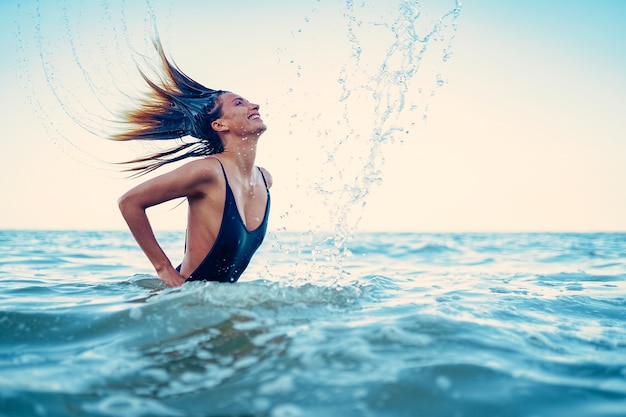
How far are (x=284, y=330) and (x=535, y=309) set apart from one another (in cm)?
203

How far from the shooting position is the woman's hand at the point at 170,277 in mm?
3849

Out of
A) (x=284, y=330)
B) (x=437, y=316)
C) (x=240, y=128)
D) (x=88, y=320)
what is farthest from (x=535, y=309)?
(x=88, y=320)

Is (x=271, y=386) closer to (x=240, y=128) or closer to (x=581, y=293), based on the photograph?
(x=240, y=128)

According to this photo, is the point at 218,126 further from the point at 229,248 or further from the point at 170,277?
the point at 170,277

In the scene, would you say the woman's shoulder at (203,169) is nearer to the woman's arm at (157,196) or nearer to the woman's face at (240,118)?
the woman's arm at (157,196)

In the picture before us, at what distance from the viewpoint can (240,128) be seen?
432 centimetres

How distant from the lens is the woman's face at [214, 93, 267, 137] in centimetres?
431

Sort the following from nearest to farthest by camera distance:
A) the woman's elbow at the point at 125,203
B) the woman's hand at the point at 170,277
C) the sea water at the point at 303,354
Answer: the sea water at the point at 303,354 → the woman's elbow at the point at 125,203 → the woman's hand at the point at 170,277

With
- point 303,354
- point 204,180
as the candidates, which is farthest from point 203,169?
point 303,354

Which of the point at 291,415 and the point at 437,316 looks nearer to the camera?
the point at 291,415

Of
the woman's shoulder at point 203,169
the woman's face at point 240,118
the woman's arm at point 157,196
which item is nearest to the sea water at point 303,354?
the woman's arm at point 157,196

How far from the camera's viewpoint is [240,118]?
4336 millimetres

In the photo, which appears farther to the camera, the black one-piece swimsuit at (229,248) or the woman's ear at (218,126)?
the woman's ear at (218,126)

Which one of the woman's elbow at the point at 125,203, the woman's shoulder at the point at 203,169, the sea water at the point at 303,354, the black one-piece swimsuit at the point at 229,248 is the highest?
the woman's shoulder at the point at 203,169
